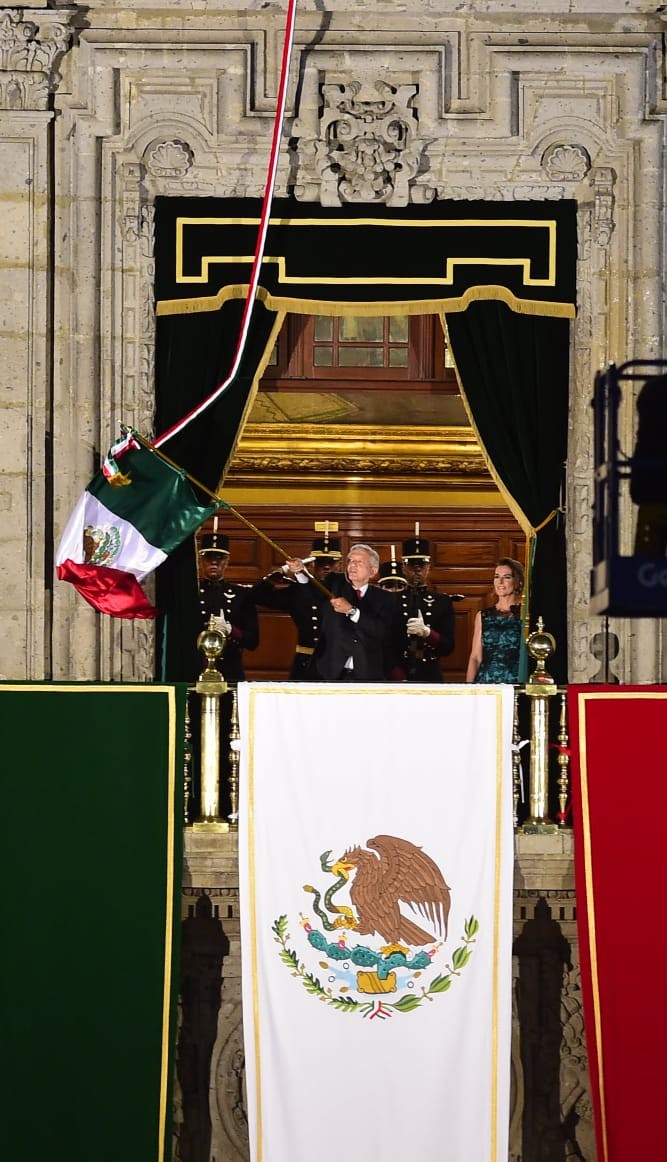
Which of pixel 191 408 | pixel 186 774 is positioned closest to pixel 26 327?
pixel 191 408

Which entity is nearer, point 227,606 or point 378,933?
point 378,933

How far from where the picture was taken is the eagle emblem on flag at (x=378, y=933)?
7301 millimetres

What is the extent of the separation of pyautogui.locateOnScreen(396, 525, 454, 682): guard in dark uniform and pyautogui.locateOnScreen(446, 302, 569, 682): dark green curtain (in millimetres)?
681

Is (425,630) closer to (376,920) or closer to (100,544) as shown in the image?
(100,544)

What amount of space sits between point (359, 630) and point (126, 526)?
1.49m

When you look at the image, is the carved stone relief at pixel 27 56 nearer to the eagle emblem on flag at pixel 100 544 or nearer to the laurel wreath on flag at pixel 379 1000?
the eagle emblem on flag at pixel 100 544

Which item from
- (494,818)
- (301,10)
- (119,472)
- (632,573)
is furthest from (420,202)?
A: (632,573)

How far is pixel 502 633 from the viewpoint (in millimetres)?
8875

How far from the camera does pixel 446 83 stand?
8.87 meters

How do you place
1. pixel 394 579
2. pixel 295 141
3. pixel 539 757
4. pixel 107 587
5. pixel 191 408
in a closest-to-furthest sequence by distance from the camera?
1. pixel 539 757
2. pixel 107 587
3. pixel 191 408
4. pixel 295 141
5. pixel 394 579

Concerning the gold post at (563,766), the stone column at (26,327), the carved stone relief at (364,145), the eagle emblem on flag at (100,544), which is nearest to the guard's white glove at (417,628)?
the gold post at (563,766)

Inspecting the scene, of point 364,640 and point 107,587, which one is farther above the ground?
point 107,587

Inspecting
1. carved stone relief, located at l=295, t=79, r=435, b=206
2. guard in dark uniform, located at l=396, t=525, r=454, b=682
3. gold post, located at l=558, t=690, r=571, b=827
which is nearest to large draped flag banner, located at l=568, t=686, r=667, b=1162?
gold post, located at l=558, t=690, r=571, b=827

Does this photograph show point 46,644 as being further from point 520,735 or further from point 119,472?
point 520,735
